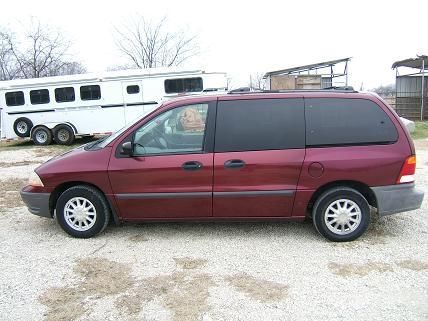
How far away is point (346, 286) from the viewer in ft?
11.9

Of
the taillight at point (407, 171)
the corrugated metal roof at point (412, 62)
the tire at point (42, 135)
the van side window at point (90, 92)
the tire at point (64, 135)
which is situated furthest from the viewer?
the corrugated metal roof at point (412, 62)

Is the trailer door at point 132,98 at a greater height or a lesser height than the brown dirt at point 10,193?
greater

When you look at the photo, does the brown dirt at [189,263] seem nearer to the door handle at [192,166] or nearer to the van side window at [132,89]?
the door handle at [192,166]

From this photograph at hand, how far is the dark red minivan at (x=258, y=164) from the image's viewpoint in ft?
14.8

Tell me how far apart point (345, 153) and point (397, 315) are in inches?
71.7

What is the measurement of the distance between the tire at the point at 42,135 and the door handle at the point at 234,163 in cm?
1328

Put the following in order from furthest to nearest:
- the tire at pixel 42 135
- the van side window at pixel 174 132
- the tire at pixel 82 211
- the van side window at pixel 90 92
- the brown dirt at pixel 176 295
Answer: the tire at pixel 42 135 → the van side window at pixel 90 92 → the tire at pixel 82 211 → the van side window at pixel 174 132 → the brown dirt at pixel 176 295

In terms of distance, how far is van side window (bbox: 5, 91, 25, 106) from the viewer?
1602 cm

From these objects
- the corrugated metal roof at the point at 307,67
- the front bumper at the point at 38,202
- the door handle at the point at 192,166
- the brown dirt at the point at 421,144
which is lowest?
the brown dirt at the point at 421,144

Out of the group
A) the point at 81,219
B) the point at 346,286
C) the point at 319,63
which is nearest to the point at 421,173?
the point at 346,286

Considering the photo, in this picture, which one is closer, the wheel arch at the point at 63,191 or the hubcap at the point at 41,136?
the wheel arch at the point at 63,191

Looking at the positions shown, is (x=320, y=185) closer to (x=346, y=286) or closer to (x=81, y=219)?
(x=346, y=286)

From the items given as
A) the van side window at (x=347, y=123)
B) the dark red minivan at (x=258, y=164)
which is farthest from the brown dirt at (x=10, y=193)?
the van side window at (x=347, y=123)

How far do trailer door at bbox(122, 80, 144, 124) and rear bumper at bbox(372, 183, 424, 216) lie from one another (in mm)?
11519
